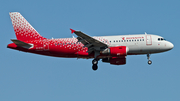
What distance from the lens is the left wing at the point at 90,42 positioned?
162 ft

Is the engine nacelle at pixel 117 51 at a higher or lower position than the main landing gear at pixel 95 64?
higher

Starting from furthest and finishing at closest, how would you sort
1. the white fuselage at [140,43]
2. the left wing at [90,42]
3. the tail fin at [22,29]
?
the tail fin at [22,29] < the white fuselage at [140,43] < the left wing at [90,42]

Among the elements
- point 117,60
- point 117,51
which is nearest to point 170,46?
point 117,60

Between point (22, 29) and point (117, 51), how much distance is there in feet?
54.1

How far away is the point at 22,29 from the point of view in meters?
55.2

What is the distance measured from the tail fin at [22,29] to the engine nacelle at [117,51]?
11306mm

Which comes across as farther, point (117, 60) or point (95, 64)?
point (117, 60)

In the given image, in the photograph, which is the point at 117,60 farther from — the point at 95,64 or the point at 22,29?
the point at 22,29

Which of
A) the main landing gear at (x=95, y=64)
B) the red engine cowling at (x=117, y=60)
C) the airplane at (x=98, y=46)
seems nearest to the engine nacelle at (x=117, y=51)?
the airplane at (x=98, y=46)

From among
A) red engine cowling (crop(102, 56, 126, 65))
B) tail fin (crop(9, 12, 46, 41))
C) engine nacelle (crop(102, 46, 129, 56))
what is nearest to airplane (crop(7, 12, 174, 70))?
engine nacelle (crop(102, 46, 129, 56))


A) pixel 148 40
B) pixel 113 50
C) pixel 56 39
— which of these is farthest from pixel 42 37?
pixel 148 40

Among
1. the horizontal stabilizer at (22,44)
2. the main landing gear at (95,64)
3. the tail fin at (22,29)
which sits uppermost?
the tail fin at (22,29)

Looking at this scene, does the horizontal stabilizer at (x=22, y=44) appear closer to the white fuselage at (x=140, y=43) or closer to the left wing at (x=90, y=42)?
the left wing at (x=90, y=42)

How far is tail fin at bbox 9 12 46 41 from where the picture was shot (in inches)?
2157
